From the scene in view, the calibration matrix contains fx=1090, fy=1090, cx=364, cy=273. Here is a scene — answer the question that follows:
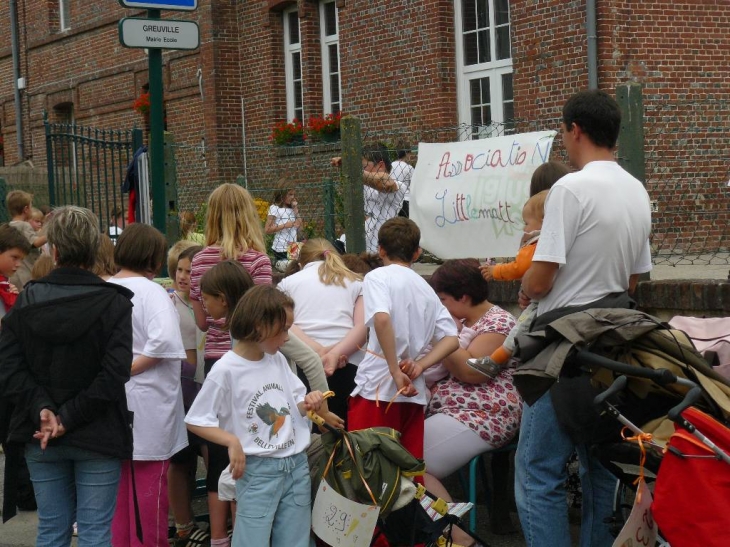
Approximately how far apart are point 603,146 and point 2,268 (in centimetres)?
454

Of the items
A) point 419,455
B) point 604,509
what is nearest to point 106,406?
point 419,455

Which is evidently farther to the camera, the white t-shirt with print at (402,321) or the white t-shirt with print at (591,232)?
the white t-shirt with print at (402,321)

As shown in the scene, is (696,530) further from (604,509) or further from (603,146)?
(603,146)

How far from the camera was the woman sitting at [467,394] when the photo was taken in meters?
5.80

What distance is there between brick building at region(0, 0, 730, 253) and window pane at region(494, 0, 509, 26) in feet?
0.09

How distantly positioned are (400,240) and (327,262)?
0.73 meters

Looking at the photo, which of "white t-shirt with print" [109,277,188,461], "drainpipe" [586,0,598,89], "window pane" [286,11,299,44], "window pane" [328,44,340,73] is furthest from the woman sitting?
"window pane" [286,11,299,44]

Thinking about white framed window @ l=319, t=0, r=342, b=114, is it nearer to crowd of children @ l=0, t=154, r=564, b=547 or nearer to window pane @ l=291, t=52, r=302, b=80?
window pane @ l=291, t=52, r=302, b=80

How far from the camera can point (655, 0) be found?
44.5 feet

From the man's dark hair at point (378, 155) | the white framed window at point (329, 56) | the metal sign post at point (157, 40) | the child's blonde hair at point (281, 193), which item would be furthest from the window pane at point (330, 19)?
the metal sign post at point (157, 40)

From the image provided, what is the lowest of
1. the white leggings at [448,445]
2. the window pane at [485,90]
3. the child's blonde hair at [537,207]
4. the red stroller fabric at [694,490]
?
the white leggings at [448,445]

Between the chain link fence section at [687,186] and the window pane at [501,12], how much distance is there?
6276 millimetres

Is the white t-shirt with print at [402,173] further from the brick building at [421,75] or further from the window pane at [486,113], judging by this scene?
the window pane at [486,113]

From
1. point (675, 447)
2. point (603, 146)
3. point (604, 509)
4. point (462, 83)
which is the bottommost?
point (604, 509)
